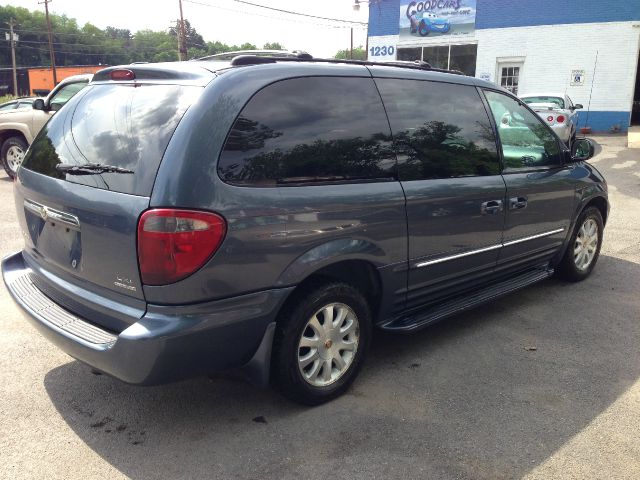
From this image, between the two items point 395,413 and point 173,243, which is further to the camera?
point 395,413

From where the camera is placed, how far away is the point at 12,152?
35.6 feet

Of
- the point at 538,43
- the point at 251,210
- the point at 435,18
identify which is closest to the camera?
the point at 251,210

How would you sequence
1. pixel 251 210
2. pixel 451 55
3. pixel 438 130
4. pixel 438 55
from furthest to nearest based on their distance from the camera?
1. pixel 438 55
2. pixel 451 55
3. pixel 438 130
4. pixel 251 210

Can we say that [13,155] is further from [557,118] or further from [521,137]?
[557,118]

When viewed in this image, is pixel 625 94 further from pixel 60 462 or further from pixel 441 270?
pixel 60 462

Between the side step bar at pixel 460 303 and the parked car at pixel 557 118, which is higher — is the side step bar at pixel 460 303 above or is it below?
below

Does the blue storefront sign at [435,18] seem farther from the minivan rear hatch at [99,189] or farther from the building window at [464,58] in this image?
the minivan rear hatch at [99,189]

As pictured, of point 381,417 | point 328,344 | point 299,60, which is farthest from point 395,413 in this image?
point 299,60

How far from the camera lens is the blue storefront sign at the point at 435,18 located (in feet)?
78.7

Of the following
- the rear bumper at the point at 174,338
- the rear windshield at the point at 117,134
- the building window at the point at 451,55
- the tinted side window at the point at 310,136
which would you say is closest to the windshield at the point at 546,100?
the building window at the point at 451,55

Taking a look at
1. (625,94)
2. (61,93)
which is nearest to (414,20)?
(625,94)

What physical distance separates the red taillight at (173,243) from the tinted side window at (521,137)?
256cm

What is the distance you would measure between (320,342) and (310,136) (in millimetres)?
1117

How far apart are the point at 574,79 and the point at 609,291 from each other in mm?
Answer: 19698
